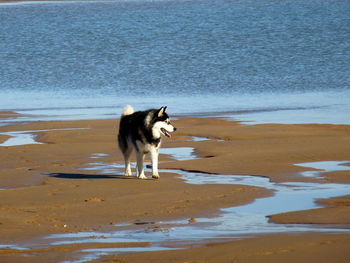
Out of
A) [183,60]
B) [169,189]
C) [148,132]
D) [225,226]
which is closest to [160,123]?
[148,132]

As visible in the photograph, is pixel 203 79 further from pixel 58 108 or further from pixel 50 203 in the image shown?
pixel 50 203

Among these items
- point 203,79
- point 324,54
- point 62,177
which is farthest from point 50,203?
point 324,54

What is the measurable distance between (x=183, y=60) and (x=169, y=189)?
25.2 meters

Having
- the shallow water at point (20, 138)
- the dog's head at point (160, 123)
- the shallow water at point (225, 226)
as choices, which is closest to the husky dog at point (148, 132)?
the dog's head at point (160, 123)

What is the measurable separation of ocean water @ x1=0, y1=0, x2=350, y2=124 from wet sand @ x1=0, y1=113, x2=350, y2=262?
367 cm

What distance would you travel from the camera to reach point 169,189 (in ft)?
38.8

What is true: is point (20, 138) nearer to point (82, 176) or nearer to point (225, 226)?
point (82, 176)

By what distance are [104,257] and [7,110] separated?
56.6ft

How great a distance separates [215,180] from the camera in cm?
1262

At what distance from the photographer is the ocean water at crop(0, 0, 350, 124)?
2486 centimetres

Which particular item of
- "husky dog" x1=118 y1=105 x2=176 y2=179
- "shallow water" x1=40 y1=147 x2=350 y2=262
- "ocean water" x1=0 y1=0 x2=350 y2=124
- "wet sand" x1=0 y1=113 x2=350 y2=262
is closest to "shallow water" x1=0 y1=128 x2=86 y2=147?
"wet sand" x1=0 y1=113 x2=350 y2=262

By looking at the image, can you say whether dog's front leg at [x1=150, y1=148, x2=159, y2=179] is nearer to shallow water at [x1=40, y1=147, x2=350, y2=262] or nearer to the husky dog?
the husky dog

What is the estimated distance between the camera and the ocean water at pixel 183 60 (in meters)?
24.9

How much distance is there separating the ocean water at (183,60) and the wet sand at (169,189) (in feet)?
12.1
